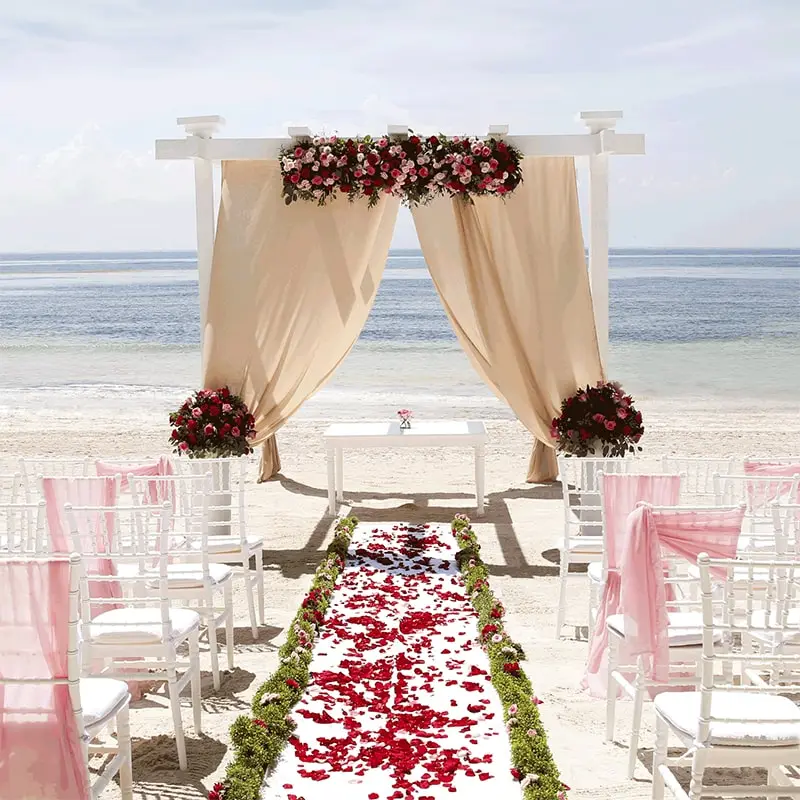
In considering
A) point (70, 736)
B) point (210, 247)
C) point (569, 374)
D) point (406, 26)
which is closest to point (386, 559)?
point (569, 374)

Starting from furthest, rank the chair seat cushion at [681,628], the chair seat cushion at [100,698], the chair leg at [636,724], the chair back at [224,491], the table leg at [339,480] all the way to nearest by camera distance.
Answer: the table leg at [339,480]
the chair back at [224,491]
the chair seat cushion at [681,628]
the chair leg at [636,724]
the chair seat cushion at [100,698]

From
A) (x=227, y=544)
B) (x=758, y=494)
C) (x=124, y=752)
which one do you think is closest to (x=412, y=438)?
(x=227, y=544)

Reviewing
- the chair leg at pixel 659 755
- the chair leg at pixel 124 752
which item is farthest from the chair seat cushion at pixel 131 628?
the chair leg at pixel 659 755

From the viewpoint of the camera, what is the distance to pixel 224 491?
16.7ft

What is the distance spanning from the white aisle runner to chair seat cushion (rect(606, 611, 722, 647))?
60 cm

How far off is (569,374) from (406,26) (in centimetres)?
2890

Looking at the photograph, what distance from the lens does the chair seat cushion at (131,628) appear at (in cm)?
421

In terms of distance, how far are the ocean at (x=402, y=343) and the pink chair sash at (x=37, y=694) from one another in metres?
15.5

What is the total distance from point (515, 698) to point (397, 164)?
15.3 ft

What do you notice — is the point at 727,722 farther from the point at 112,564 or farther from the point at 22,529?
the point at 22,529

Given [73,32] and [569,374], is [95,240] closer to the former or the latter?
[73,32]

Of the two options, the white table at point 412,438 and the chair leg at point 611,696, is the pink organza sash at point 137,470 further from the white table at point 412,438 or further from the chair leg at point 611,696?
the white table at point 412,438

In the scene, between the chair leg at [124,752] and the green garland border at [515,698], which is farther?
the green garland border at [515,698]

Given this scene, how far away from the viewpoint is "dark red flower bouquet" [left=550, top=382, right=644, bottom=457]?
8.27 meters
